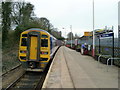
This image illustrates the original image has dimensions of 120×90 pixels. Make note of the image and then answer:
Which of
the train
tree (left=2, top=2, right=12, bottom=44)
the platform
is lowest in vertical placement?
the platform

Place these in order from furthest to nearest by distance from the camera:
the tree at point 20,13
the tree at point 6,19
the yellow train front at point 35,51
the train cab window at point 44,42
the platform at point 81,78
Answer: the tree at point 20,13 < the tree at point 6,19 < the train cab window at point 44,42 < the yellow train front at point 35,51 < the platform at point 81,78

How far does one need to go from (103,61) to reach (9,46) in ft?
76.8

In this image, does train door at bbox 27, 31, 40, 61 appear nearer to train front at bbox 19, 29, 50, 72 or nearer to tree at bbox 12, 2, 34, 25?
train front at bbox 19, 29, 50, 72

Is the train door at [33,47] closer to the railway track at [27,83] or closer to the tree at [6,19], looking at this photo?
the railway track at [27,83]

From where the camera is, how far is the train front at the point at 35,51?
8.53 meters

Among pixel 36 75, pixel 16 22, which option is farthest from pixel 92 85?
pixel 16 22

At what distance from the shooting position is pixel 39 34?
876cm

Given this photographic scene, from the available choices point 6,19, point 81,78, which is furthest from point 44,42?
point 6,19

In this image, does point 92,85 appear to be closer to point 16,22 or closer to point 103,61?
point 103,61

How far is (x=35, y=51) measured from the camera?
342 inches

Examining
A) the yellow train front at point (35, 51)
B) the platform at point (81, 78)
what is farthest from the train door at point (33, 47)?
the platform at point (81, 78)

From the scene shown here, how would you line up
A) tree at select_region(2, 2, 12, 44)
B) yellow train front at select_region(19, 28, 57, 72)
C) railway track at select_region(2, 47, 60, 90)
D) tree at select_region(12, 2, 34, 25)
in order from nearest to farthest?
railway track at select_region(2, 47, 60, 90) < yellow train front at select_region(19, 28, 57, 72) < tree at select_region(2, 2, 12, 44) < tree at select_region(12, 2, 34, 25)

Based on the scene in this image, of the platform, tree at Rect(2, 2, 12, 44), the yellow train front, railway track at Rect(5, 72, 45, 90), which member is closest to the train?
the yellow train front

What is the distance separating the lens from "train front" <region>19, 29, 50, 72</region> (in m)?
8.53
